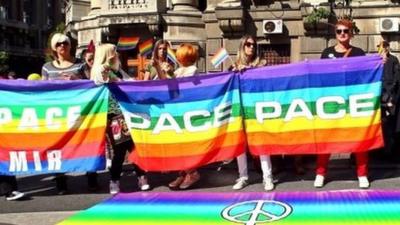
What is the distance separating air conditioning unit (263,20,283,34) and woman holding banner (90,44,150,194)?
10928 millimetres

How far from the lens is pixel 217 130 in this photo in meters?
7.63

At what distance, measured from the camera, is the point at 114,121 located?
7781 millimetres

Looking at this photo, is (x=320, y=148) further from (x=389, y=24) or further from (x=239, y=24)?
(x=239, y=24)

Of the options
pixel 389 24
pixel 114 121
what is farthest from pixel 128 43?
pixel 114 121

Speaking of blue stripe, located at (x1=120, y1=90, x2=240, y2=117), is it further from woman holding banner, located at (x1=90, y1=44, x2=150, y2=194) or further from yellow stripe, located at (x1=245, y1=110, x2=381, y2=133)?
yellow stripe, located at (x1=245, y1=110, x2=381, y2=133)

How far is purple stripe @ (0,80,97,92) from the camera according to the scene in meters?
7.70

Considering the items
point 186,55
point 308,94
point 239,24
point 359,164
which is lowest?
point 359,164

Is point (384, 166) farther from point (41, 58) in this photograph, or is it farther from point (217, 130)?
point (41, 58)

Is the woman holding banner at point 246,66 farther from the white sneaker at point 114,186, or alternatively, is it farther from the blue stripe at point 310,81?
the white sneaker at point 114,186

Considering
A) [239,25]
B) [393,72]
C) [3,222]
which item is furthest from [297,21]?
[3,222]

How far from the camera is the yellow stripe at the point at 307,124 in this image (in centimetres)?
738

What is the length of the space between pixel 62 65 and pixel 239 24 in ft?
36.2

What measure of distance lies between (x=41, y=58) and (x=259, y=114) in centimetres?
7782

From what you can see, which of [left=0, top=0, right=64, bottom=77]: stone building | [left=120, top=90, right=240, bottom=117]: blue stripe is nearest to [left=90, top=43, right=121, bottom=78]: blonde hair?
[left=120, top=90, right=240, bottom=117]: blue stripe
